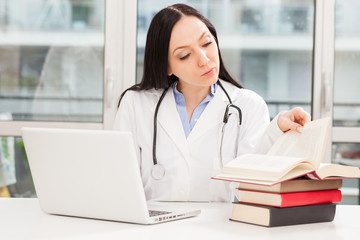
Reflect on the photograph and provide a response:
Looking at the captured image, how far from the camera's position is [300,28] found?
9.59 ft

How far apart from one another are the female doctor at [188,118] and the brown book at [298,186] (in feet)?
1.89

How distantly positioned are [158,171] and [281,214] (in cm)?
74

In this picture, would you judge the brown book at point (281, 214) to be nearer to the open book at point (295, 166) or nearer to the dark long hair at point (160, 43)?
the open book at point (295, 166)

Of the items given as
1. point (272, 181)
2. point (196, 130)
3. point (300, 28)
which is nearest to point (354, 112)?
point (300, 28)

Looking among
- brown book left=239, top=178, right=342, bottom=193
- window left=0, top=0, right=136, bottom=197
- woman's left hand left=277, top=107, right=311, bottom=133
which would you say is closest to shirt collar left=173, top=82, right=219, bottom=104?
woman's left hand left=277, top=107, right=311, bottom=133

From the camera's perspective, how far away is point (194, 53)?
6.13ft

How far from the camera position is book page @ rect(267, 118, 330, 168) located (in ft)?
4.08

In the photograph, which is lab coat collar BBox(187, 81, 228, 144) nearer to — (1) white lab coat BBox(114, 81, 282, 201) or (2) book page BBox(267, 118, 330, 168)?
(1) white lab coat BBox(114, 81, 282, 201)

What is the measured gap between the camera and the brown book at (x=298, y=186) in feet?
3.89

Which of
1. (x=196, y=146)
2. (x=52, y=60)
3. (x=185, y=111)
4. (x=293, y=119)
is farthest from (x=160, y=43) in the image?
(x=52, y=60)

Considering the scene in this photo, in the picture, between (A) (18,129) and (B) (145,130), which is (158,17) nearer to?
(B) (145,130)

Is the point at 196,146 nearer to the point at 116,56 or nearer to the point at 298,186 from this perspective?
the point at 298,186

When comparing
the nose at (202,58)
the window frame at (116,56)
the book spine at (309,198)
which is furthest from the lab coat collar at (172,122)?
the window frame at (116,56)

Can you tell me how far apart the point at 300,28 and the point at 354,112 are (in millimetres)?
594
